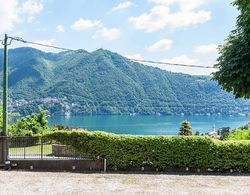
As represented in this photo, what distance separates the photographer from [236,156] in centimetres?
2080

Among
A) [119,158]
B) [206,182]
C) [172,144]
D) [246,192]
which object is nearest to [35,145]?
[119,158]

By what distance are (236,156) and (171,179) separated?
427 cm

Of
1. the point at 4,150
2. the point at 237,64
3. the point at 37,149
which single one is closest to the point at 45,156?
the point at 37,149

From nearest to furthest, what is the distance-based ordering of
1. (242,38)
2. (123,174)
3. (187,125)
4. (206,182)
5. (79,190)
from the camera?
(242,38) → (79,190) → (206,182) → (123,174) → (187,125)

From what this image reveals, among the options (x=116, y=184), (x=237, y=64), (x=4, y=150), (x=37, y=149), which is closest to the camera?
(x=237, y=64)

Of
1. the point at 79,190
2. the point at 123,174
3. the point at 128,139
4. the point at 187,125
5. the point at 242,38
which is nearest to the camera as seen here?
the point at 242,38

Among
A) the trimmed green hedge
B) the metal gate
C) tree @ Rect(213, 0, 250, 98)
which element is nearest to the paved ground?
the metal gate

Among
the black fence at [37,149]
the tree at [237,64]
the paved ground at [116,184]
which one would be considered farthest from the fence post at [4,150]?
the tree at [237,64]

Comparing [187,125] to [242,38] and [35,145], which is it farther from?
[242,38]

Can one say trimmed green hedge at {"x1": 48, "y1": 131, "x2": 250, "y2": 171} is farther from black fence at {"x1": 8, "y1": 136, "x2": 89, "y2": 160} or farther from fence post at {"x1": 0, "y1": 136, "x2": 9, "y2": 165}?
fence post at {"x1": 0, "y1": 136, "x2": 9, "y2": 165}

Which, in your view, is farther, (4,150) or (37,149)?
(37,149)

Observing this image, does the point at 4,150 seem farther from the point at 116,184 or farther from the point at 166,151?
the point at 166,151

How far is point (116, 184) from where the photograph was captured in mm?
16625

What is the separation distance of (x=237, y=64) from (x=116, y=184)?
650cm
